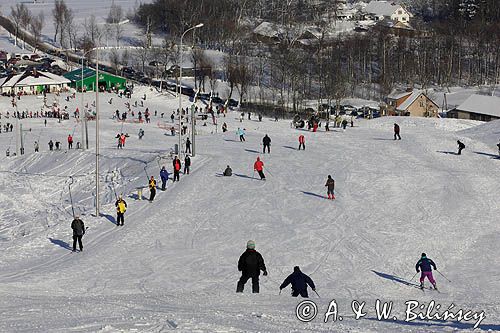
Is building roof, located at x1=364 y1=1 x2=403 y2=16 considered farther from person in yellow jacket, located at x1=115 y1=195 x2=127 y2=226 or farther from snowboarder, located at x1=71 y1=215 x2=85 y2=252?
snowboarder, located at x1=71 y1=215 x2=85 y2=252

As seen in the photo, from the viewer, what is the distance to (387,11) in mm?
143125

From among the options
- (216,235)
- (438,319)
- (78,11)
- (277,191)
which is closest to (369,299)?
(438,319)

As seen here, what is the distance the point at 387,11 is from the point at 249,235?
127 m

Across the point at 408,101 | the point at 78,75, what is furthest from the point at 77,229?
the point at 78,75

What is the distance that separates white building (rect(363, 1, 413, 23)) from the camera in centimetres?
14012

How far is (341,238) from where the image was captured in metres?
22.5

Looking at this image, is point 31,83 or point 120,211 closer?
point 120,211

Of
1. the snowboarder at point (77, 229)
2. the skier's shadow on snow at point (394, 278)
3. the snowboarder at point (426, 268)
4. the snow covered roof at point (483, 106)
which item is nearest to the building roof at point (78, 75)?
the snow covered roof at point (483, 106)

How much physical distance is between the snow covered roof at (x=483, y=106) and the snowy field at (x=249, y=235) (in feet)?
84.2

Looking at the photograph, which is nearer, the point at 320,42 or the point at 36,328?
the point at 36,328

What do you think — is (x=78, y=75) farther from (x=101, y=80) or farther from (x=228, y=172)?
(x=228, y=172)

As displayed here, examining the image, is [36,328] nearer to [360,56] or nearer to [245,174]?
[245,174]

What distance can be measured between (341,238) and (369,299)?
5850mm

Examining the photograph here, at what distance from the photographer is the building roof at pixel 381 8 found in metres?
142
